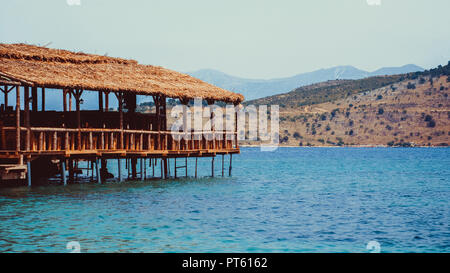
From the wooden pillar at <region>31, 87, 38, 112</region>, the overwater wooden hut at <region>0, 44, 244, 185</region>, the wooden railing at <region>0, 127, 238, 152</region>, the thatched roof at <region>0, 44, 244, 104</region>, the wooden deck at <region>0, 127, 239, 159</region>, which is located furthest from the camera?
the wooden pillar at <region>31, 87, 38, 112</region>

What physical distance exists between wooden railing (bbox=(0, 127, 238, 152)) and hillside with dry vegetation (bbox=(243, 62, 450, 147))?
8309 centimetres

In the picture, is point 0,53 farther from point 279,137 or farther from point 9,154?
point 279,137

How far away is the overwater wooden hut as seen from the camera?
2734 centimetres

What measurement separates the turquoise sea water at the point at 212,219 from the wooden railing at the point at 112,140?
6.83 ft

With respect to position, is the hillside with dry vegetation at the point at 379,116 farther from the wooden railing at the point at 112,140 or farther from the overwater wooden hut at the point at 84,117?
the overwater wooden hut at the point at 84,117

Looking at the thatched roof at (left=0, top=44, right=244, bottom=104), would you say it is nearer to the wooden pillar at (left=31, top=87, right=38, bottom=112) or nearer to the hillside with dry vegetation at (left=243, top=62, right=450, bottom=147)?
the wooden pillar at (left=31, top=87, right=38, bottom=112)

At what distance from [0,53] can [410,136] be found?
95.1 meters

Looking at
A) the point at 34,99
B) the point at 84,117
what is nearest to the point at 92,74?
the point at 84,117

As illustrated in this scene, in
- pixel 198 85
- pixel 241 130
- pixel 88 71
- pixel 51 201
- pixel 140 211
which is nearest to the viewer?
pixel 140 211

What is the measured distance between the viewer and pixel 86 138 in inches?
1180

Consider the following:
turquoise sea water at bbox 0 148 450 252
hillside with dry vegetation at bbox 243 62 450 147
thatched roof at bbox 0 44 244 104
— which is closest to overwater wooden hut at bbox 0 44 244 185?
thatched roof at bbox 0 44 244 104

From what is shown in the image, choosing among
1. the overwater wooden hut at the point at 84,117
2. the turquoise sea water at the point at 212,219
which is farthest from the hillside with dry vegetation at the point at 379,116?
the overwater wooden hut at the point at 84,117

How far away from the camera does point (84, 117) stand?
103ft
